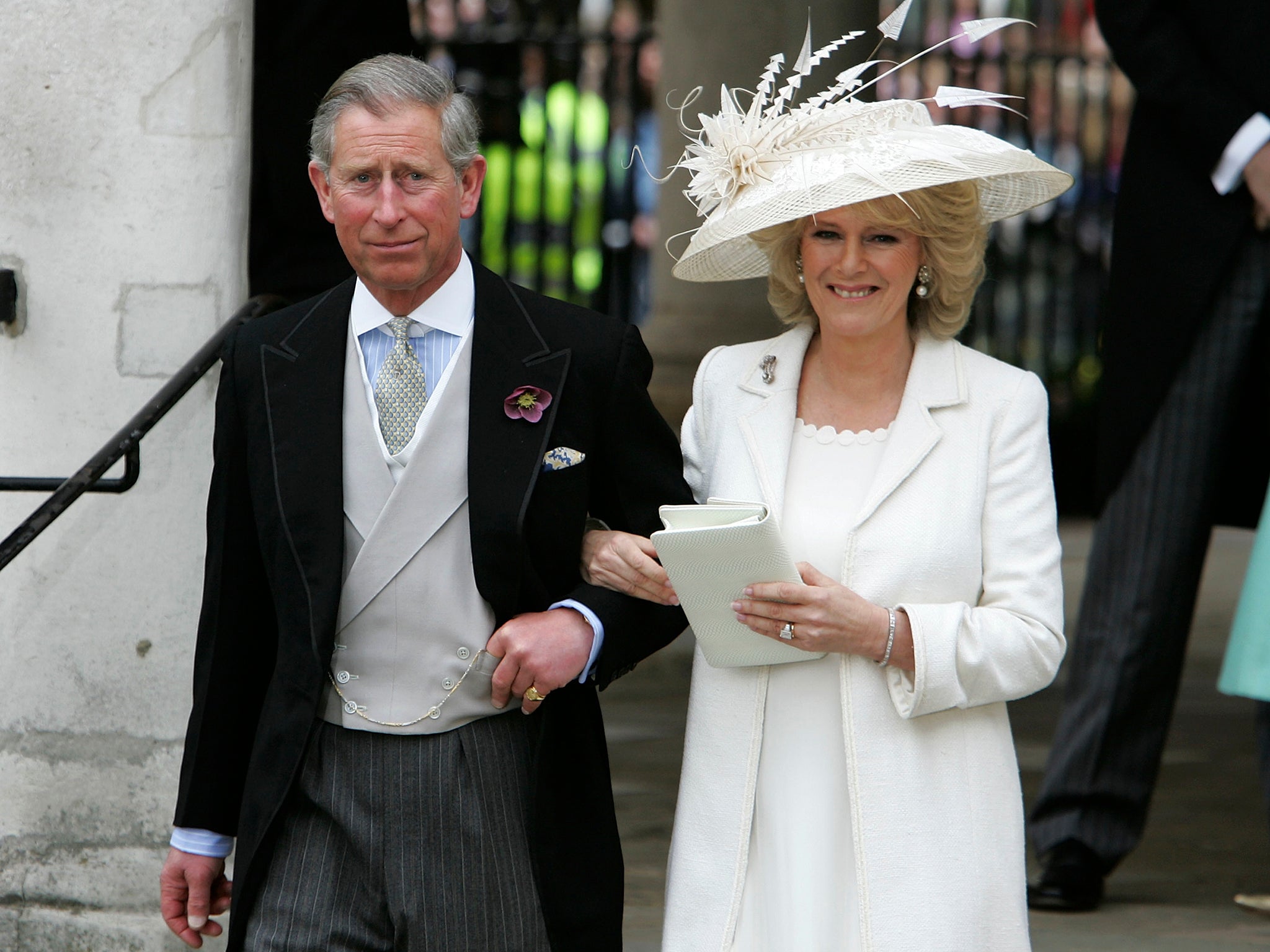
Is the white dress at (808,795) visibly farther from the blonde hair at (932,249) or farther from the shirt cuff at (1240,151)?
the shirt cuff at (1240,151)

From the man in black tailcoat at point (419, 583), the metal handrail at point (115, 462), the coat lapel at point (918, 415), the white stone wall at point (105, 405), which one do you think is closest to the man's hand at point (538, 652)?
the man in black tailcoat at point (419, 583)

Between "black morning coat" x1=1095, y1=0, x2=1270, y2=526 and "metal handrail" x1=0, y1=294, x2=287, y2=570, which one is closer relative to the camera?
"metal handrail" x1=0, y1=294, x2=287, y2=570

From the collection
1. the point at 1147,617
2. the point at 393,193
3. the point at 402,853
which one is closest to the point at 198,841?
the point at 402,853

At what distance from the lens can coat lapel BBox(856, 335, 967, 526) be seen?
8.67 feet

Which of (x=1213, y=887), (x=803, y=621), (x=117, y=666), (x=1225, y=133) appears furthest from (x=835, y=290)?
(x=1213, y=887)

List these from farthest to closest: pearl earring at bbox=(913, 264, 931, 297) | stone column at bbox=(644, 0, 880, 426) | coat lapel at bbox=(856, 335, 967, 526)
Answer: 1. stone column at bbox=(644, 0, 880, 426)
2. pearl earring at bbox=(913, 264, 931, 297)
3. coat lapel at bbox=(856, 335, 967, 526)

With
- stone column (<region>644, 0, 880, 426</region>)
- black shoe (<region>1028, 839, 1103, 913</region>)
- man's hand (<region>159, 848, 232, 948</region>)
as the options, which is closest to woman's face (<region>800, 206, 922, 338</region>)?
man's hand (<region>159, 848, 232, 948</region>)

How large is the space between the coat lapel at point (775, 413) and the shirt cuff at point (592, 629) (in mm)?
311

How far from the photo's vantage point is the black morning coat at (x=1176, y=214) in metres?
3.87

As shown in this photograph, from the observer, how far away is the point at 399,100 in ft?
8.55

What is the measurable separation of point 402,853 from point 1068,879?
6.48ft

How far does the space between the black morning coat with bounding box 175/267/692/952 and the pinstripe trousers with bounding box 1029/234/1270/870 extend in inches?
61.1

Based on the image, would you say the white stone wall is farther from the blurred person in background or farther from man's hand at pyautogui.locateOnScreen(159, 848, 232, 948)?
the blurred person in background

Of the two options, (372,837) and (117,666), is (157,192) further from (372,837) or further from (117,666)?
(372,837)
